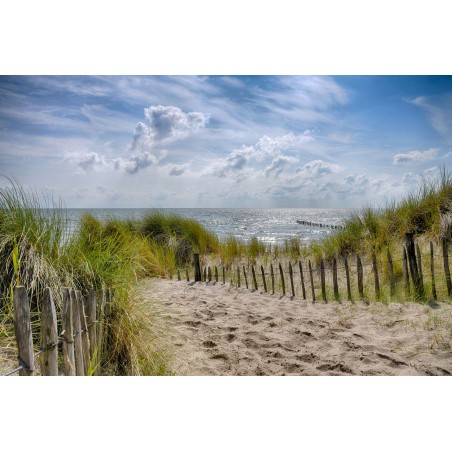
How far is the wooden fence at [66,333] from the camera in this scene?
5.44ft

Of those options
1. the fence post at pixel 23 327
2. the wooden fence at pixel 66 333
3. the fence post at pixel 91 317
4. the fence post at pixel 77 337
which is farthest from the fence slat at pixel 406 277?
the fence post at pixel 23 327

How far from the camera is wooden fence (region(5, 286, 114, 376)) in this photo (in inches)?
65.3

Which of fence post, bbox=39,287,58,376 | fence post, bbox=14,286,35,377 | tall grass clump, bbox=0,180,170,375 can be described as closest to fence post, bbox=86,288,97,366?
tall grass clump, bbox=0,180,170,375

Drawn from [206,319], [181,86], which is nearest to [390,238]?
[206,319]

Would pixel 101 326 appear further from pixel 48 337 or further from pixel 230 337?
pixel 230 337

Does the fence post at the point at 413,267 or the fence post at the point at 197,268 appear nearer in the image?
the fence post at the point at 413,267

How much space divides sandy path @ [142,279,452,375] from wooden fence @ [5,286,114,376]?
56cm

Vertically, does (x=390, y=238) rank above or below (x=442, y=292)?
above

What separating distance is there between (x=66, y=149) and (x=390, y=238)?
4.61 m

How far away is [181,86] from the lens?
3740 millimetres

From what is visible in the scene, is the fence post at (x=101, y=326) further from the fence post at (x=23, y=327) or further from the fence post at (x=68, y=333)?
the fence post at (x=23, y=327)

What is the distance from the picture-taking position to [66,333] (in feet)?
6.53
